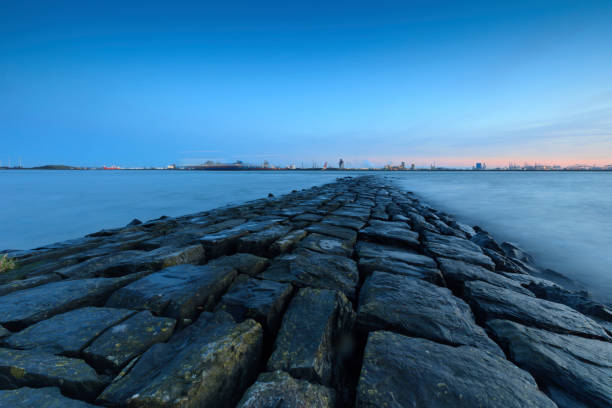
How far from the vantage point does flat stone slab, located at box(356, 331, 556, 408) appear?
33.6 inches

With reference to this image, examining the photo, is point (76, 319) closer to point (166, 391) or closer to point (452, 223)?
point (166, 391)

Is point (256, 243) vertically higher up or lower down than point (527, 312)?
higher up

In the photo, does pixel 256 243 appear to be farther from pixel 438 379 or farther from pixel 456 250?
A: pixel 456 250

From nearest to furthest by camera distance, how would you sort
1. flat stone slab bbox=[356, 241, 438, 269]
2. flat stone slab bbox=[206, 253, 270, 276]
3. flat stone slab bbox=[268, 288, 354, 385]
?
flat stone slab bbox=[268, 288, 354, 385]
flat stone slab bbox=[206, 253, 270, 276]
flat stone slab bbox=[356, 241, 438, 269]

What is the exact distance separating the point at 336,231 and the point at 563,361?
216 centimetres

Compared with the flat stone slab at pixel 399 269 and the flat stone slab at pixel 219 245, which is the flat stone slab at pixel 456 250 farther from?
the flat stone slab at pixel 219 245

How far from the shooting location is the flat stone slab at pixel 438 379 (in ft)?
2.80

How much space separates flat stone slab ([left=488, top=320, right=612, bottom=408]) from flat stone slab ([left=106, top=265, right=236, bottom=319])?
1590 mm

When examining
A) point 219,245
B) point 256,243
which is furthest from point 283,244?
point 219,245

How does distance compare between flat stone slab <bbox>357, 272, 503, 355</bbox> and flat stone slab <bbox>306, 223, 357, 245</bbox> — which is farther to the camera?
flat stone slab <bbox>306, 223, 357, 245</bbox>

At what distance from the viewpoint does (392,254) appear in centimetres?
234

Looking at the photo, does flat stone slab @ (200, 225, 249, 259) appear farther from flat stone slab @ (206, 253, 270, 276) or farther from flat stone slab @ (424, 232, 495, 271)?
flat stone slab @ (424, 232, 495, 271)

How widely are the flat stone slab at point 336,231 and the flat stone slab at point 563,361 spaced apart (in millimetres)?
1587

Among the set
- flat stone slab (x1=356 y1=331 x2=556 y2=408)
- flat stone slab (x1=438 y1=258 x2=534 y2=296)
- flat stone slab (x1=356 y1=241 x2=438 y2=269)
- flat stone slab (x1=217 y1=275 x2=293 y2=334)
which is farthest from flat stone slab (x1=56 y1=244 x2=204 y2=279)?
flat stone slab (x1=438 y1=258 x2=534 y2=296)
